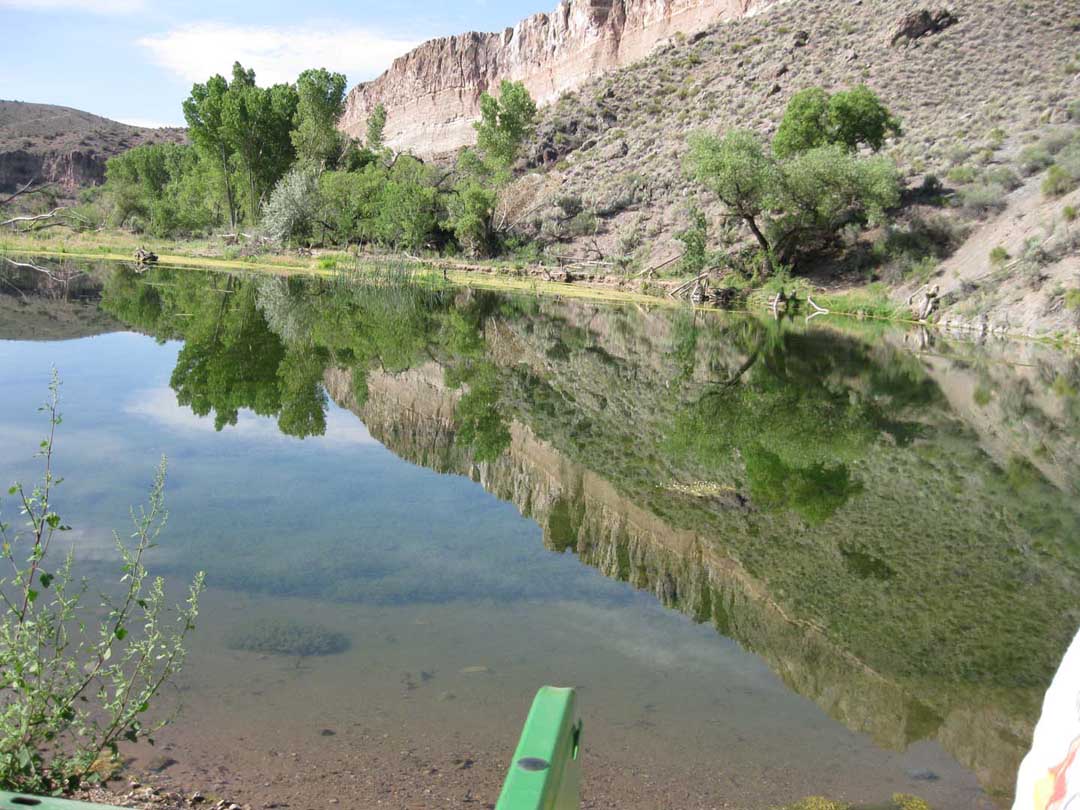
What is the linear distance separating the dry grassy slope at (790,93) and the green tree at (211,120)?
20082 millimetres

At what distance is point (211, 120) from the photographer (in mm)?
57750

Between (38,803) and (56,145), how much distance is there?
124656 mm

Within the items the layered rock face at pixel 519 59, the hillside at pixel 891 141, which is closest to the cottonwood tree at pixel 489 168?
the hillside at pixel 891 141

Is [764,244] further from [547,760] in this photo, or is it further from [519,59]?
[519,59]

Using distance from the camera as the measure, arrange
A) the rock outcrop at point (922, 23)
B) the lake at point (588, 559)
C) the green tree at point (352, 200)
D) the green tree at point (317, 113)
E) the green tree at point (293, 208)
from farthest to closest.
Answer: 1. the green tree at point (317, 113)
2. the green tree at point (352, 200)
3. the green tree at point (293, 208)
4. the rock outcrop at point (922, 23)
5. the lake at point (588, 559)

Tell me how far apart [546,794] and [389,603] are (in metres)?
4.98

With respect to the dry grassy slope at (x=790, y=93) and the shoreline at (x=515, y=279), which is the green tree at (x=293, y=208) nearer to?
the shoreline at (x=515, y=279)

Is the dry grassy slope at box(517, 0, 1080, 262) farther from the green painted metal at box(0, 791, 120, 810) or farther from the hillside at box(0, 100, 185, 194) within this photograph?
the hillside at box(0, 100, 185, 194)

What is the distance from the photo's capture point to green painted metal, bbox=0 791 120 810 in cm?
136

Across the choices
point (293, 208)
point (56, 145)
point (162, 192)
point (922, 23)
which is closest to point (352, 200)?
point (293, 208)

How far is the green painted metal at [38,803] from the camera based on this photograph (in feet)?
4.48

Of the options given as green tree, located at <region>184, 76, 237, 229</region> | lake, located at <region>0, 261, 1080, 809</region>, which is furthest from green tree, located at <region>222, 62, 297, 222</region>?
lake, located at <region>0, 261, 1080, 809</region>

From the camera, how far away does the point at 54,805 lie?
1.38 meters

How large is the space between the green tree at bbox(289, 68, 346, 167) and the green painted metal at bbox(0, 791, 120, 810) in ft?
209
